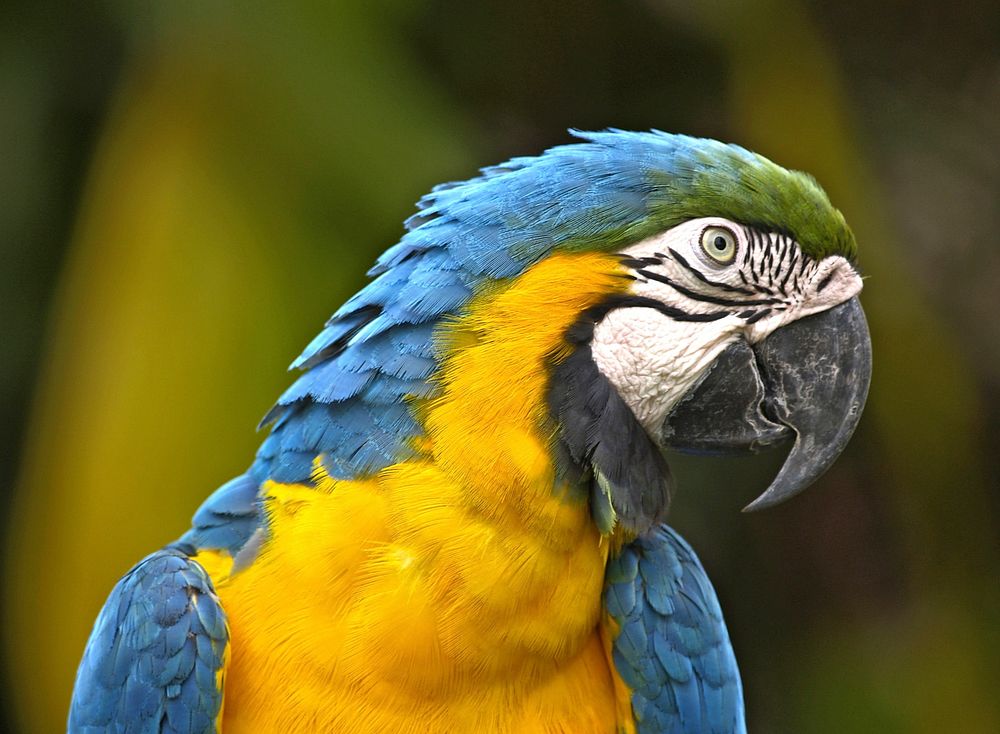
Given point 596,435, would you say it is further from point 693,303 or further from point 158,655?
point 158,655

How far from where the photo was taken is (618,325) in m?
1.48

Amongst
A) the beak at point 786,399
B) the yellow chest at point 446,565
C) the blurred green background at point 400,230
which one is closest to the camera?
the yellow chest at point 446,565

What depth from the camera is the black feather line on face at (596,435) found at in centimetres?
143

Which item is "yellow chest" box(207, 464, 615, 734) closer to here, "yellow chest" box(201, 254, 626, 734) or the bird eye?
"yellow chest" box(201, 254, 626, 734)

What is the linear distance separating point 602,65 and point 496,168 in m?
1.76

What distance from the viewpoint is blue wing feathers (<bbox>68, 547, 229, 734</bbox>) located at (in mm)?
1413

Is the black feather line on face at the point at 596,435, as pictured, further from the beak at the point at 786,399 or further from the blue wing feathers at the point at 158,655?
the blue wing feathers at the point at 158,655

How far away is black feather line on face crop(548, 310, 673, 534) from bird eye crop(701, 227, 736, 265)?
16 centimetres

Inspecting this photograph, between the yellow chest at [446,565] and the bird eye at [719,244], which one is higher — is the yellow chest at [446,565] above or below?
below

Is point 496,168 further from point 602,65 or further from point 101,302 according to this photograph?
point 602,65

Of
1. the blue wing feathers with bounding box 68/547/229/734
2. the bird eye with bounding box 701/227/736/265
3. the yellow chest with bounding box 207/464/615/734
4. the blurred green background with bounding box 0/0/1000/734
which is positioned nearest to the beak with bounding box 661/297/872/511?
the bird eye with bounding box 701/227/736/265

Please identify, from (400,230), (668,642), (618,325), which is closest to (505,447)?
(618,325)

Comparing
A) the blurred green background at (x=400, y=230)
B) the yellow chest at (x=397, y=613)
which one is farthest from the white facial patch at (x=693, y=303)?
the blurred green background at (x=400, y=230)

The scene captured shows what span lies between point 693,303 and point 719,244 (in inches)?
3.5
